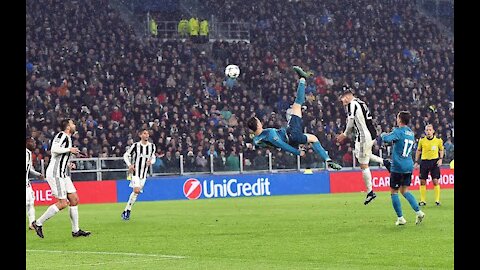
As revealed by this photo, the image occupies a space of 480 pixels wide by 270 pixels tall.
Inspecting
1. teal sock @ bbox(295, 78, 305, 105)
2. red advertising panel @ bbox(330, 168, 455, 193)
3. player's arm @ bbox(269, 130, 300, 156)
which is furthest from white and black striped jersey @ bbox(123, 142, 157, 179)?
red advertising panel @ bbox(330, 168, 455, 193)

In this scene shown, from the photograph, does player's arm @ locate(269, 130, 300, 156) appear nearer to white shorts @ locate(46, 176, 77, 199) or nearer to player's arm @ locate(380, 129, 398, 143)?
player's arm @ locate(380, 129, 398, 143)

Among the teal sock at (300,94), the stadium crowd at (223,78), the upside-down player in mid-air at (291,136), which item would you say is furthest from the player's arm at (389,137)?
the stadium crowd at (223,78)

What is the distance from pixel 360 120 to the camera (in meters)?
21.2

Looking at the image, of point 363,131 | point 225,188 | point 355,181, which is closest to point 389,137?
point 363,131

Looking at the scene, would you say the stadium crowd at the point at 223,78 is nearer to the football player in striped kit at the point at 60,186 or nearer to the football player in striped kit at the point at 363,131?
Answer: the football player in striped kit at the point at 60,186

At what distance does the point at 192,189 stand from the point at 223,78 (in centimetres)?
915

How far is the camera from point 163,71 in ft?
138

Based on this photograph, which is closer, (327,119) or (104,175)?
(104,175)

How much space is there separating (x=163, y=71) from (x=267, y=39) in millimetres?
7562

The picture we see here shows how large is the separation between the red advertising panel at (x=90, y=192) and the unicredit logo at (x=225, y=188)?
2882 mm

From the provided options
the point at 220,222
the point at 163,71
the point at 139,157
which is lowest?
the point at 220,222

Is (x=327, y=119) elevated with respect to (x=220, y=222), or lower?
elevated

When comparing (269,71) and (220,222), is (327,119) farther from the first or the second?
(220,222)
